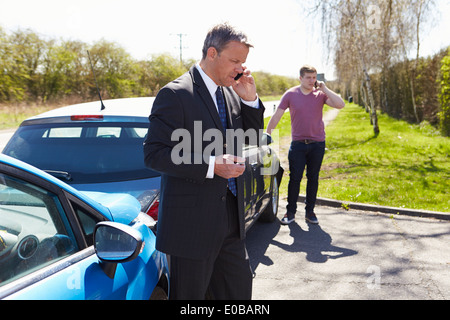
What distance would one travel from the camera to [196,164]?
193cm

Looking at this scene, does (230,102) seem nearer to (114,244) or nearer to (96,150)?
(114,244)

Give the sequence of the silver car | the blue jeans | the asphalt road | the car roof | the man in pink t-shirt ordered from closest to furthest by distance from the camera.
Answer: the silver car
the car roof
the asphalt road
the man in pink t-shirt
the blue jeans

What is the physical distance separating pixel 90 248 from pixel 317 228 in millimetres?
4018

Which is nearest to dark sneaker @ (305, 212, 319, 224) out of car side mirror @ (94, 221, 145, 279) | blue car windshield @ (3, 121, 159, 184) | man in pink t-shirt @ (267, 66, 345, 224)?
man in pink t-shirt @ (267, 66, 345, 224)

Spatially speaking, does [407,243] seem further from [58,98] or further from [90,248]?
[58,98]

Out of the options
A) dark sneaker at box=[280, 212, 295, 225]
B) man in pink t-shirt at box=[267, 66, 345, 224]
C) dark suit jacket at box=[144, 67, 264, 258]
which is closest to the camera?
dark suit jacket at box=[144, 67, 264, 258]

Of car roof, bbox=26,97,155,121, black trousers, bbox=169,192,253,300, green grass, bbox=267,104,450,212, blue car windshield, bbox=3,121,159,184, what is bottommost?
green grass, bbox=267,104,450,212

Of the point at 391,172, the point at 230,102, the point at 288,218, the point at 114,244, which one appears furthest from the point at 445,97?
Answer: the point at 114,244

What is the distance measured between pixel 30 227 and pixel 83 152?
4.63ft

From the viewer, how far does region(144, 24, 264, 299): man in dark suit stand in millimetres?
1949

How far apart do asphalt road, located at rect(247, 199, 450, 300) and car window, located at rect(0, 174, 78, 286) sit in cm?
221

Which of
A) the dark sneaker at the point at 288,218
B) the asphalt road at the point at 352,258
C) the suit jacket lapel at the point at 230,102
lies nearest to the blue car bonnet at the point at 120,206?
the suit jacket lapel at the point at 230,102

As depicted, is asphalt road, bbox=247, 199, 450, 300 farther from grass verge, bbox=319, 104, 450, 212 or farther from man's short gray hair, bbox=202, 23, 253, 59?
man's short gray hair, bbox=202, 23, 253, 59
